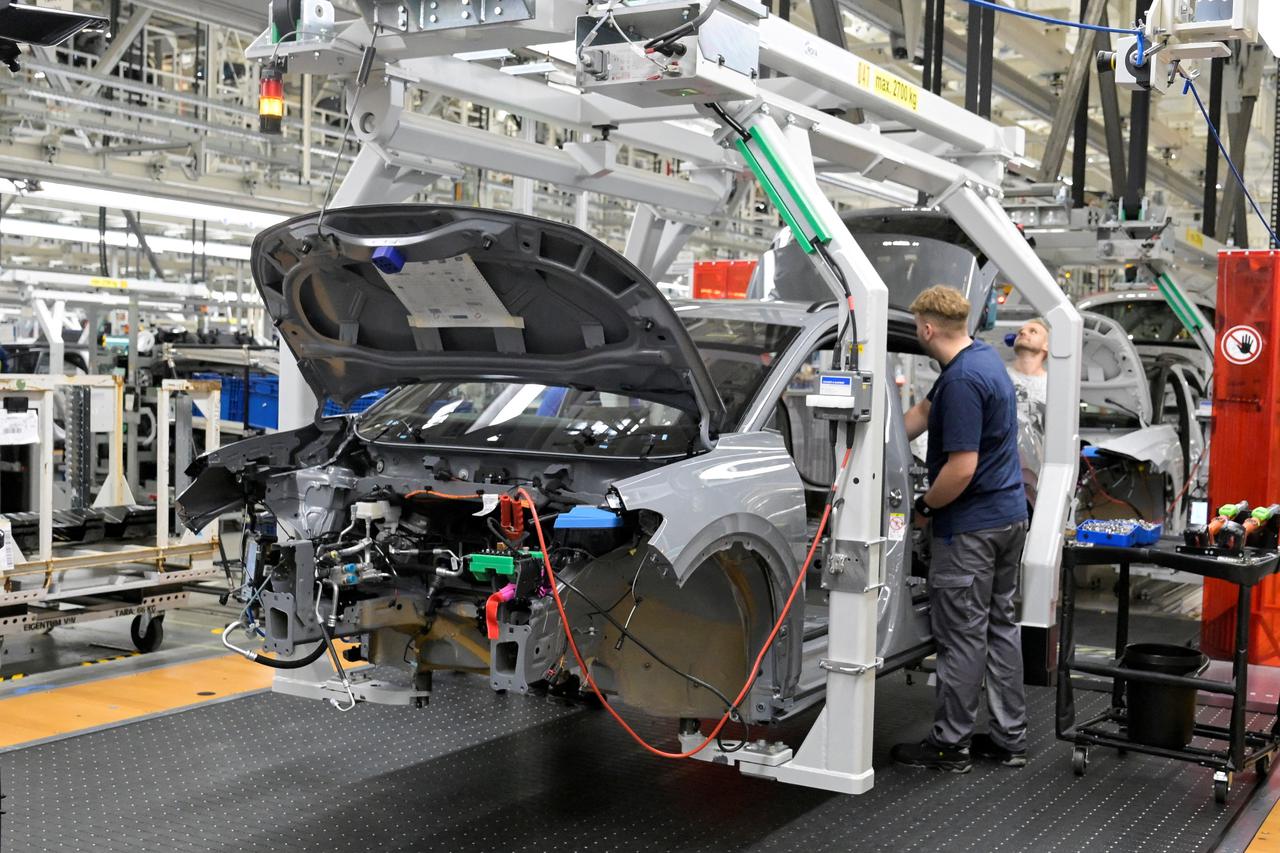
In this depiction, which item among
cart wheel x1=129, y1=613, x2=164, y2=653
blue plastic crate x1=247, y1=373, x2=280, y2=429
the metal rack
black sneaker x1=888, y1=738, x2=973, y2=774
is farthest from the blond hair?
blue plastic crate x1=247, y1=373, x2=280, y2=429

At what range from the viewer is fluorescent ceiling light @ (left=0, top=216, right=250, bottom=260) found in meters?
16.1

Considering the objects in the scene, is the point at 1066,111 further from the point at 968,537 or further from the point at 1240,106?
the point at 968,537

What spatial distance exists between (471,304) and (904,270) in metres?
2.65

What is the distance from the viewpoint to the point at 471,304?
12.7 feet

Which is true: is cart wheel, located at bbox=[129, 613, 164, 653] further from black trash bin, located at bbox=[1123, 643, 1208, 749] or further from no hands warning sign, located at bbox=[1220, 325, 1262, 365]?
no hands warning sign, located at bbox=[1220, 325, 1262, 365]

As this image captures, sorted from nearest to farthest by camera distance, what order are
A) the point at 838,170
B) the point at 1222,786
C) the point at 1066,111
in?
1. the point at 1222,786
2. the point at 838,170
3. the point at 1066,111

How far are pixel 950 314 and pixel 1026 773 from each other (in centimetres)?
176

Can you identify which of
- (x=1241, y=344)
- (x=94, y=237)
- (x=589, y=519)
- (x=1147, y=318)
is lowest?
(x=589, y=519)

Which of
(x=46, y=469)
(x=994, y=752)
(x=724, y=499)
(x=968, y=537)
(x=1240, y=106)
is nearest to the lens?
(x=724, y=499)

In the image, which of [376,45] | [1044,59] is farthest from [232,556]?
[1044,59]

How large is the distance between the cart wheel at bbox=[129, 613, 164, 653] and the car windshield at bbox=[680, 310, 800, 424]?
359cm

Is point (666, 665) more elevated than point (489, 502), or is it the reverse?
point (489, 502)

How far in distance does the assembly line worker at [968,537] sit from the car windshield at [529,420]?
1.27 metres

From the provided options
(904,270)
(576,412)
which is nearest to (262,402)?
(904,270)
